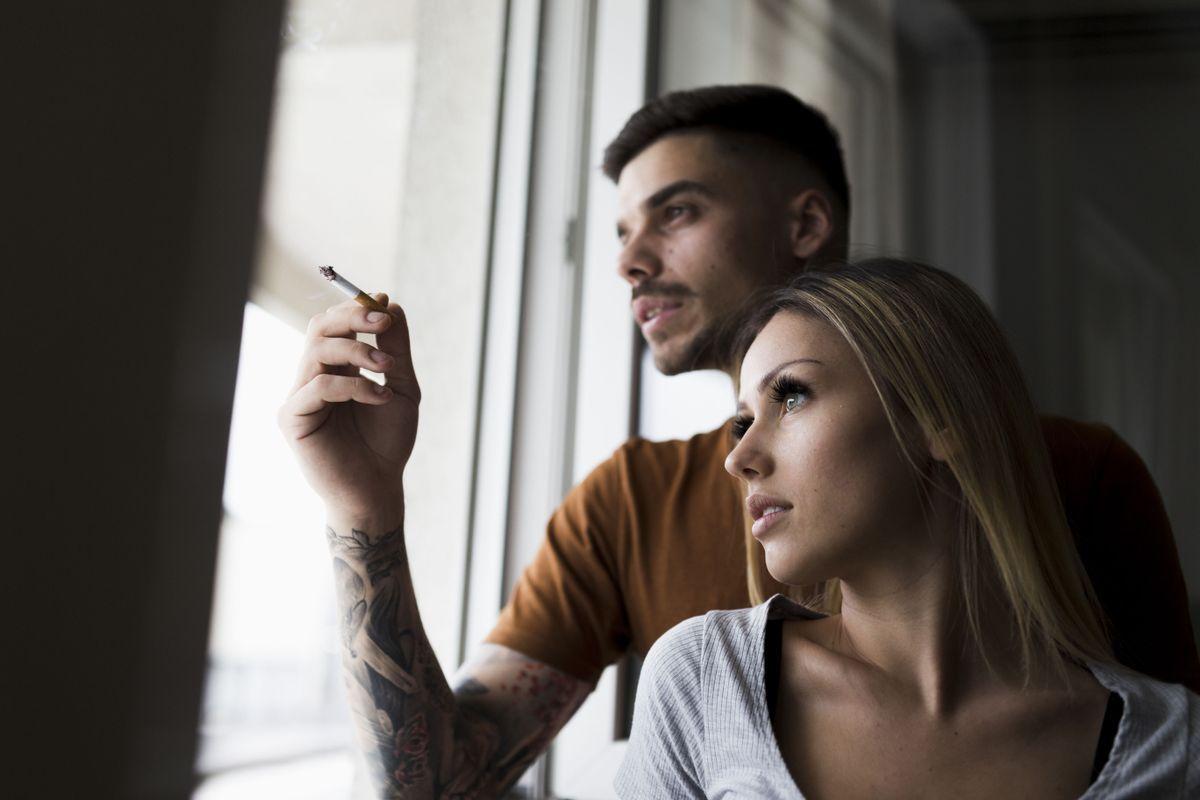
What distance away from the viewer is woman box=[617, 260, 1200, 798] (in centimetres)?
87

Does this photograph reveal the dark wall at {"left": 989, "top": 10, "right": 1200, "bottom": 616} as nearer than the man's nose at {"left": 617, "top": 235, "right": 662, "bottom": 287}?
No

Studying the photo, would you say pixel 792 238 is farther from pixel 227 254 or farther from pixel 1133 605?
pixel 227 254

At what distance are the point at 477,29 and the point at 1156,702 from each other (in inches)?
45.5

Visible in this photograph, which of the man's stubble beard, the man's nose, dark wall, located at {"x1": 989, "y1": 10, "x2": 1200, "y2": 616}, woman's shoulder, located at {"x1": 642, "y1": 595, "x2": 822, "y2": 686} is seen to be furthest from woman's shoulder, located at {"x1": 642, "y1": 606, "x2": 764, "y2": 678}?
dark wall, located at {"x1": 989, "y1": 10, "x2": 1200, "y2": 616}

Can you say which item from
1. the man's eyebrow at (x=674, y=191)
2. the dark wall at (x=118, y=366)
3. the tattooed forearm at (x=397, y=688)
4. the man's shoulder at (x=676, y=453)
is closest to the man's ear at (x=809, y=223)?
the man's eyebrow at (x=674, y=191)

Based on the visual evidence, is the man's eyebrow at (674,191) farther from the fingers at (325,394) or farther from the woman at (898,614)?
the fingers at (325,394)

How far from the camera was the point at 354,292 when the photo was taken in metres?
0.89

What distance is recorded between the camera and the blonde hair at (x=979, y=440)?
0.92m

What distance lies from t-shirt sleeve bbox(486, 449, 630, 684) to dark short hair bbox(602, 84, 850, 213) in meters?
0.47

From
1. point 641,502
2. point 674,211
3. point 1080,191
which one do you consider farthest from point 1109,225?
point 641,502

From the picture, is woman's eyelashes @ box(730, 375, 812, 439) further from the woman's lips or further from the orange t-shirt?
the orange t-shirt

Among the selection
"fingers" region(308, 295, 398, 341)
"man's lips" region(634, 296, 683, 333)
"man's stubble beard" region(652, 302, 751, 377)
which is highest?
"man's lips" region(634, 296, 683, 333)

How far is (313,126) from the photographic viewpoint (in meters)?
1.00

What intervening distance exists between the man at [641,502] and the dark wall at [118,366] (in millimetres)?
231
